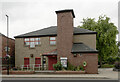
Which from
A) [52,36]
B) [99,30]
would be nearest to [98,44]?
[99,30]

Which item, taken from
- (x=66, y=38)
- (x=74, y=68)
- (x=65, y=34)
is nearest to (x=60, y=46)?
(x=66, y=38)

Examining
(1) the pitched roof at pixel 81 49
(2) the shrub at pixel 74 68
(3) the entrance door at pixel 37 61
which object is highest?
(1) the pitched roof at pixel 81 49

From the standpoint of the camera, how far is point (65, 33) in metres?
22.2

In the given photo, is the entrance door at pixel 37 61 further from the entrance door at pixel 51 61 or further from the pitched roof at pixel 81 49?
the pitched roof at pixel 81 49

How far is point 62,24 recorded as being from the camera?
2234cm

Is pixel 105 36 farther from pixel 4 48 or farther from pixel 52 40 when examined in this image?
pixel 4 48

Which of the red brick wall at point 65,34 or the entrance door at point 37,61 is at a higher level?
the red brick wall at point 65,34

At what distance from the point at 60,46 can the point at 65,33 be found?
6.77 feet

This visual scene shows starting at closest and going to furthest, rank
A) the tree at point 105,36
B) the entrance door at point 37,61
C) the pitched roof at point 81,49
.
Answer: the pitched roof at point 81,49
the entrance door at point 37,61
the tree at point 105,36

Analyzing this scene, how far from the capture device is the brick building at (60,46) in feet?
69.8

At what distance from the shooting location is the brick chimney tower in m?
22.0

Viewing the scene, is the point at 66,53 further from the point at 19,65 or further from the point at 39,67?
the point at 19,65

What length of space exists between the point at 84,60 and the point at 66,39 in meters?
4.01

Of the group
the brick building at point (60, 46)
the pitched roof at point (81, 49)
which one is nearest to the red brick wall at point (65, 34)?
the brick building at point (60, 46)
